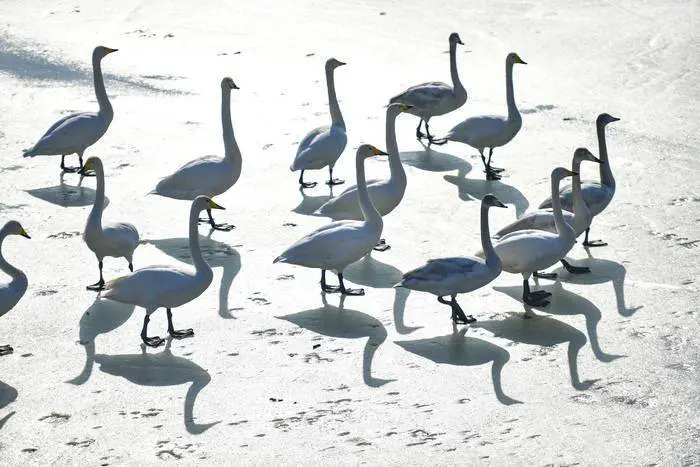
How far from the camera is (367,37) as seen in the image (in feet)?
54.0

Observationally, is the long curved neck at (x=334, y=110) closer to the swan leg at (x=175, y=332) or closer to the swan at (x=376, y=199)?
the swan at (x=376, y=199)

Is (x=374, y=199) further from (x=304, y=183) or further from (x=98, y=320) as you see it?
(x=98, y=320)

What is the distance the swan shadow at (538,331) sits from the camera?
8.51 m

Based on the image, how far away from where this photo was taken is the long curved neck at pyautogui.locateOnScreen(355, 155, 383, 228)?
9.57 m

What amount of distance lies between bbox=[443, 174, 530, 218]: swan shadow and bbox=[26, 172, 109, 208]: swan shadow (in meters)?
3.58

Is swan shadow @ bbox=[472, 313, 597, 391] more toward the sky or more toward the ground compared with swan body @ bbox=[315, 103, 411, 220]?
more toward the ground

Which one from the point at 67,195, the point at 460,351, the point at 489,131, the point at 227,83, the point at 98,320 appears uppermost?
the point at 227,83

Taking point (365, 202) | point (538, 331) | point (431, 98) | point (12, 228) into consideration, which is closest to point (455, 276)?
point (538, 331)

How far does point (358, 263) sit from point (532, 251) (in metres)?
1.78

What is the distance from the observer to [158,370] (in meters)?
8.19

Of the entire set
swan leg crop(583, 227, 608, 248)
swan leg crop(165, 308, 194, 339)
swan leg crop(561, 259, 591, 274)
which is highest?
swan leg crop(583, 227, 608, 248)

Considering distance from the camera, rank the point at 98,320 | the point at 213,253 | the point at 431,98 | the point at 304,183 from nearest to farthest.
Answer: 1. the point at 98,320
2. the point at 213,253
3. the point at 304,183
4. the point at 431,98

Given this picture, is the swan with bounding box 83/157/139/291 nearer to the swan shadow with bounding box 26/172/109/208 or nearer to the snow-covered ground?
the snow-covered ground

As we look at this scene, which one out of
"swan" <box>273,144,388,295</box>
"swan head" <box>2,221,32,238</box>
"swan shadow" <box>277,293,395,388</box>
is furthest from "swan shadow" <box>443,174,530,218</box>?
"swan head" <box>2,221,32,238</box>
